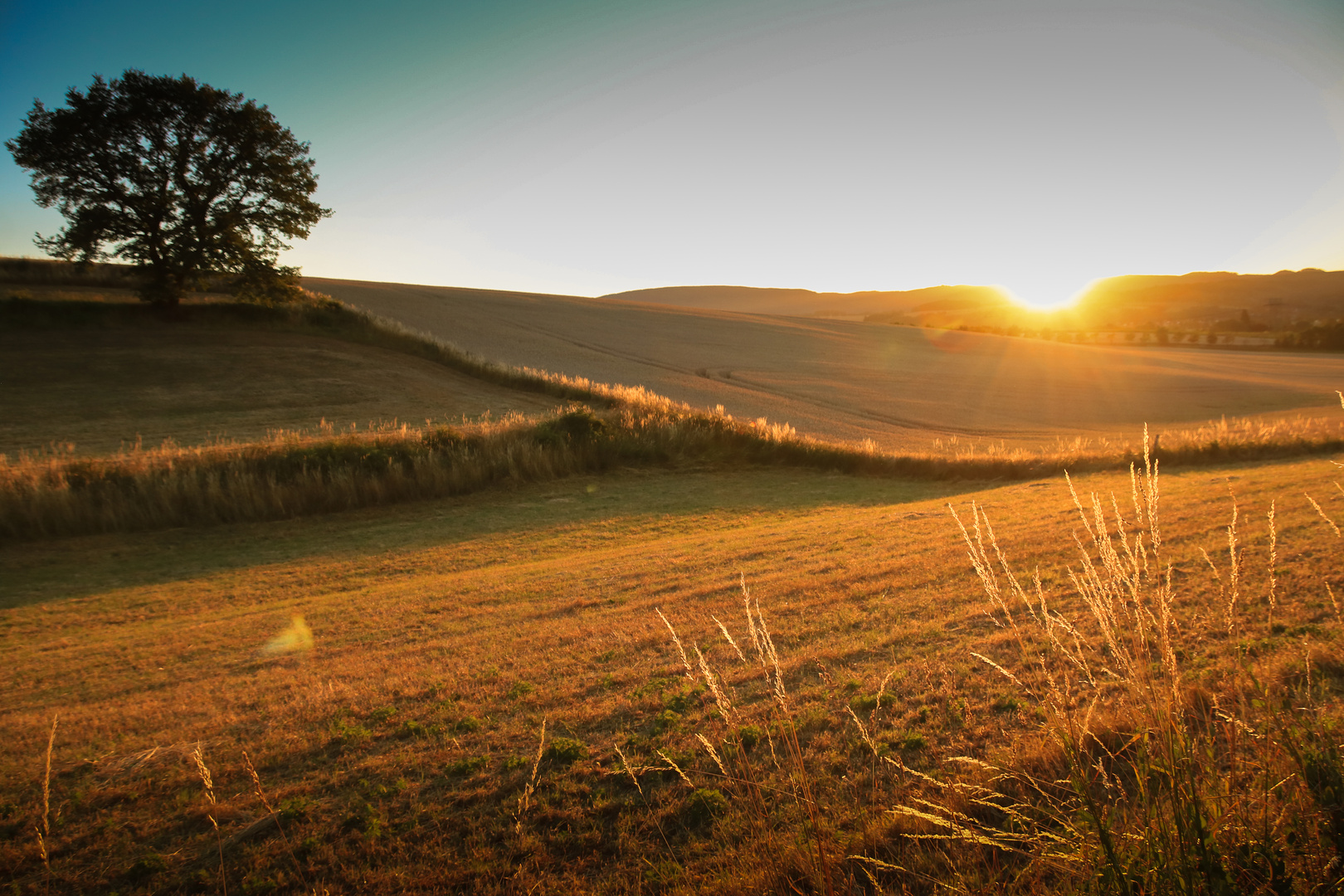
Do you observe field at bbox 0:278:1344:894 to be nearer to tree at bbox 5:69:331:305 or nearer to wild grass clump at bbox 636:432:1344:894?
wild grass clump at bbox 636:432:1344:894

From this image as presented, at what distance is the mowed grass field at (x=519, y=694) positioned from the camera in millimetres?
3123

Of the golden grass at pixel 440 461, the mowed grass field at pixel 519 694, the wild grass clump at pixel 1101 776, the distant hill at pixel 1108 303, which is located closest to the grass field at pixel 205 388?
the golden grass at pixel 440 461

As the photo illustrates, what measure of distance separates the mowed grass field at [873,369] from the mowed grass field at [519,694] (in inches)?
608

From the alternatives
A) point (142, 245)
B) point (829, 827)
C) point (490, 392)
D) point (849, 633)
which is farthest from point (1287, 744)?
point (142, 245)

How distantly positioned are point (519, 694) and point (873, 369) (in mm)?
41302

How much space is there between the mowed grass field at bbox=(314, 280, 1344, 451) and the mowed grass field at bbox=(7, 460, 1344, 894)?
15.4 metres

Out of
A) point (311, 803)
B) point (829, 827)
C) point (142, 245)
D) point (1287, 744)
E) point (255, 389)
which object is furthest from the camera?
point (142, 245)

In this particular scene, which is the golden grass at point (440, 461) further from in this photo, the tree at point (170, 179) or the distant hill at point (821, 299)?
the distant hill at point (821, 299)

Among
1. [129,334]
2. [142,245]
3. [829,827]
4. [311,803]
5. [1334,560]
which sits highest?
[142,245]

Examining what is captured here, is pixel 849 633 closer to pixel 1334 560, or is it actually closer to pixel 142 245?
pixel 1334 560

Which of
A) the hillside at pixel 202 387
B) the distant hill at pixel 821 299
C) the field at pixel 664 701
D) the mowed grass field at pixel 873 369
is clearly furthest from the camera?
the distant hill at pixel 821 299

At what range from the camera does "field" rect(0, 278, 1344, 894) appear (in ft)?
8.70

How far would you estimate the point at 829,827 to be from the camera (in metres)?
2.90

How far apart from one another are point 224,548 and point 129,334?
24.9m
